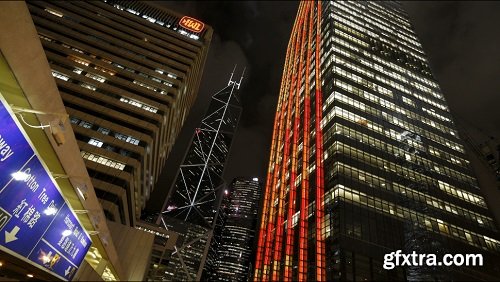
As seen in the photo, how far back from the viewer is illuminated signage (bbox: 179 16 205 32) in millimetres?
87250

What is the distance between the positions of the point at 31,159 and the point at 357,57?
74787mm

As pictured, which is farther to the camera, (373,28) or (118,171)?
(373,28)

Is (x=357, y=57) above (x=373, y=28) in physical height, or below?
below

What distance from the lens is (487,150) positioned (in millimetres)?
63562

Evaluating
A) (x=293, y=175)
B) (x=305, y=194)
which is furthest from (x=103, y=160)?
(x=305, y=194)

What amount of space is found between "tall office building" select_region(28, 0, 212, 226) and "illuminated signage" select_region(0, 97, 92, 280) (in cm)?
4112

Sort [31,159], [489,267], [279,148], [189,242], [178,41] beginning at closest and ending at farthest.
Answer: [31,159] < [489,267] < [279,148] < [178,41] < [189,242]

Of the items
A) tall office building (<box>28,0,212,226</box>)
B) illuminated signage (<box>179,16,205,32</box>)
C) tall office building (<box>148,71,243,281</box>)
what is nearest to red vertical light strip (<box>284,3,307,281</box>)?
tall office building (<box>28,0,212,226</box>)

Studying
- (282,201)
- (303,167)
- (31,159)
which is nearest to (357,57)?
(303,167)

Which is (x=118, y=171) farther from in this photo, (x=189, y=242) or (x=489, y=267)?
(x=189, y=242)

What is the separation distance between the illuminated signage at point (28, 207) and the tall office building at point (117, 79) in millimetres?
41118

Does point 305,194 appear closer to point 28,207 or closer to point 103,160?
point 103,160

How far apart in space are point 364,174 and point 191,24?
6739 centimetres

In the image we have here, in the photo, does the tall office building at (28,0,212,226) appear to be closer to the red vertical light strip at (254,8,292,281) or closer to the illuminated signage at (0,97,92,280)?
the red vertical light strip at (254,8,292,281)
